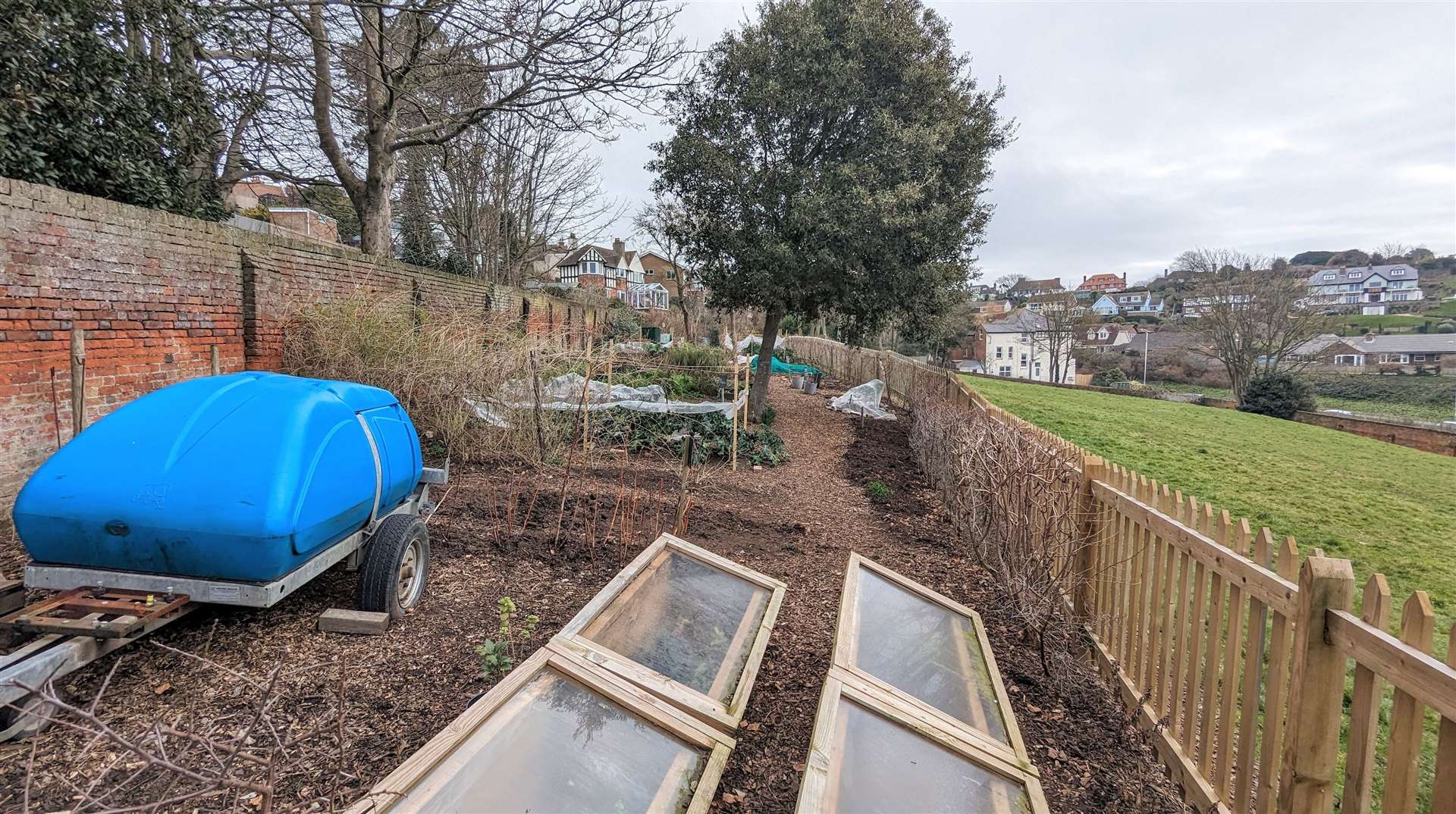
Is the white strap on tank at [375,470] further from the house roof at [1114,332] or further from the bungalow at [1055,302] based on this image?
the house roof at [1114,332]

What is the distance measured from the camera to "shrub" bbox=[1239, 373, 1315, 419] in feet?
72.9

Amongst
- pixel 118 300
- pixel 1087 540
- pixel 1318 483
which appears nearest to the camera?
pixel 1087 540

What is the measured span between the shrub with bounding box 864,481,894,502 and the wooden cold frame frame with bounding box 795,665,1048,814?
493 cm

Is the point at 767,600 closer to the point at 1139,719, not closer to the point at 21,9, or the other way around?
the point at 1139,719

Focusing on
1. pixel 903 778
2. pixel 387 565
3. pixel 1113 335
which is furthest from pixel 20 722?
pixel 1113 335

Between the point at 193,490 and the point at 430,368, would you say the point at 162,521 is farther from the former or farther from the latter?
the point at 430,368

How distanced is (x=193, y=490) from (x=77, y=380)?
407 centimetres

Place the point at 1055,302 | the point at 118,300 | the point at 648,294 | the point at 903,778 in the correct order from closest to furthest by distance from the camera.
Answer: the point at 903,778, the point at 118,300, the point at 1055,302, the point at 648,294

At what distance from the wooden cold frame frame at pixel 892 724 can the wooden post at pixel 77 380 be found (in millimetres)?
6507

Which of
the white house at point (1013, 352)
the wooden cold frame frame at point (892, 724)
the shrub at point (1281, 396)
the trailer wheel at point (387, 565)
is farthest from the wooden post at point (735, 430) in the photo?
the white house at point (1013, 352)

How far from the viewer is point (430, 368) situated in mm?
6992

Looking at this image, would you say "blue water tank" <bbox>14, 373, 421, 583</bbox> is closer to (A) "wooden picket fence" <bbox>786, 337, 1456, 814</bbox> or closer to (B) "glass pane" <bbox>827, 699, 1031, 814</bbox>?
(B) "glass pane" <bbox>827, 699, 1031, 814</bbox>

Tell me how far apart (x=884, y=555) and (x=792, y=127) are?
8.34 metres

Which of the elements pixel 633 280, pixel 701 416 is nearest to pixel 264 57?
pixel 701 416
